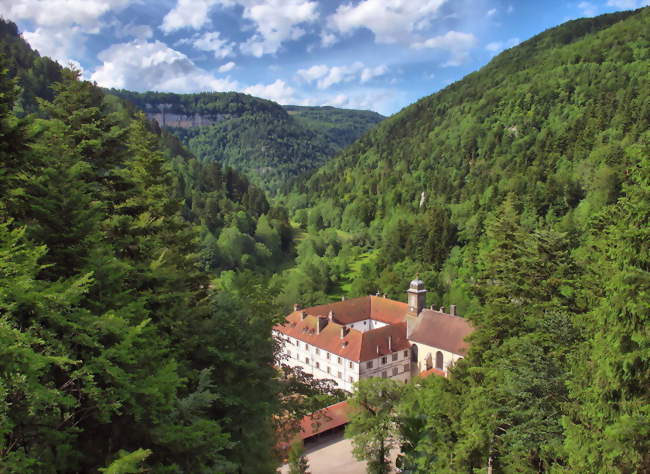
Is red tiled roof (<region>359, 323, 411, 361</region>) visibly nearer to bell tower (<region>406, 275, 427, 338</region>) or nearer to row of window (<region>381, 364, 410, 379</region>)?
bell tower (<region>406, 275, 427, 338</region>)

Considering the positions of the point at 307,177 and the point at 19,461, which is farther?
the point at 307,177

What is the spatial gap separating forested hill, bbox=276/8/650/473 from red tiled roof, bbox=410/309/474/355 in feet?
30.3

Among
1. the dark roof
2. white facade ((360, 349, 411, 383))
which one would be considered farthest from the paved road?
the dark roof

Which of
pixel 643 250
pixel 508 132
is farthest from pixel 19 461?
pixel 508 132

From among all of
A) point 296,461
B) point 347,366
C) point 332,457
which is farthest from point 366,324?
point 296,461

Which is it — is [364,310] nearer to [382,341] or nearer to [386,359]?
[382,341]

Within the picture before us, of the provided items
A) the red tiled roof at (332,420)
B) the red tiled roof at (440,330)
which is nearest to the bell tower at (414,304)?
the red tiled roof at (440,330)

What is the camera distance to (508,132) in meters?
119

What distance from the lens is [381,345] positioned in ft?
157

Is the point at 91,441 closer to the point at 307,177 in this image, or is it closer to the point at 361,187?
the point at 361,187

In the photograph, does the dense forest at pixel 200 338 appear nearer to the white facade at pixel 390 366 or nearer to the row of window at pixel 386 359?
the row of window at pixel 386 359

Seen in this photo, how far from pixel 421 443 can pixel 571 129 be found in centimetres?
9148

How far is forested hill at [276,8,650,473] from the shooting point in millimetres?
10680

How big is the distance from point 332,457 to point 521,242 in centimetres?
2286
